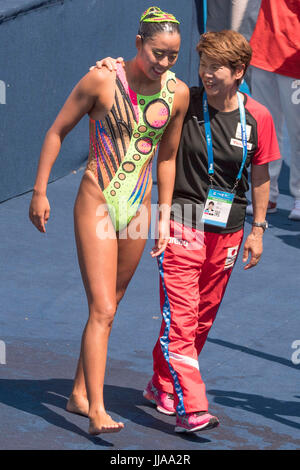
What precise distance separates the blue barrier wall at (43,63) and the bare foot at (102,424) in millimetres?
4035

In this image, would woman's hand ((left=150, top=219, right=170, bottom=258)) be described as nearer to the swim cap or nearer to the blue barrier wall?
the swim cap

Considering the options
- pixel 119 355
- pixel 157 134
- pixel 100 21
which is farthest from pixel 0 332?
pixel 100 21

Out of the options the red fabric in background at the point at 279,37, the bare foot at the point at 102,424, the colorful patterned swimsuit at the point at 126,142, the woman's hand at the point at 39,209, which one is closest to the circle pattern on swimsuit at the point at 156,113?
the colorful patterned swimsuit at the point at 126,142

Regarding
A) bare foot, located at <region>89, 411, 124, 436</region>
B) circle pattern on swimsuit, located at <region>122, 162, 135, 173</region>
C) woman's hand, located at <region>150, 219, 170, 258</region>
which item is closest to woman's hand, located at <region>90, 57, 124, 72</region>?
circle pattern on swimsuit, located at <region>122, 162, 135, 173</region>

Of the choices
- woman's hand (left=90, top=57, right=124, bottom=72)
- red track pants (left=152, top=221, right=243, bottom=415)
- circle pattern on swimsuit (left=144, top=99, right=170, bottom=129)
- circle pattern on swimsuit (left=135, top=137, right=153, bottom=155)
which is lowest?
red track pants (left=152, top=221, right=243, bottom=415)

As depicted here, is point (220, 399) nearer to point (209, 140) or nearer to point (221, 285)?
point (221, 285)

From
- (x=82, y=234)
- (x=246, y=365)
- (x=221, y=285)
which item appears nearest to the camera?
(x=82, y=234)

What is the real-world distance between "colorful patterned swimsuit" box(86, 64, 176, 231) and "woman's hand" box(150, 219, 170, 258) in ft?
0.51

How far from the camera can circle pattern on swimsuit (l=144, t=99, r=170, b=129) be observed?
5086 mm

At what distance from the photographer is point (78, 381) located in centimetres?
537

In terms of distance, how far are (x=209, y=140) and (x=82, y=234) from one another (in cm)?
75

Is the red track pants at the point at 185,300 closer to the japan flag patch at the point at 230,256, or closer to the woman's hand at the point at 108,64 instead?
the japan flag patch at the point at 230,256

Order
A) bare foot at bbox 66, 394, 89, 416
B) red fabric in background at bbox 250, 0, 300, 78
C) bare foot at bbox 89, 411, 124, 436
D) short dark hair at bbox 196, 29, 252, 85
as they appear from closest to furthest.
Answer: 1. bare foot at bbox 89, 411, 124, 436
2. short dark hair at bbox 196, 29, 252, 85
3. bare foot at bbox 66, 394, 89, 416
4. red fabric in background at bbox 250, 0, 300, 78

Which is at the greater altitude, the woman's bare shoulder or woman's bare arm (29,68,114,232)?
the woman's bare shoulder
